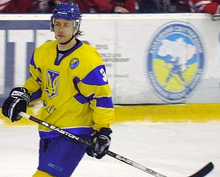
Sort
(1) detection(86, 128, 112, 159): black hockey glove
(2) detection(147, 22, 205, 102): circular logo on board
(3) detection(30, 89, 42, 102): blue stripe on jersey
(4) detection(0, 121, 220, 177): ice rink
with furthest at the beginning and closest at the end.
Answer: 1. (2) detection(147, 22, 205, 102): circular logo on board
2. (4) detection(0, 121, 220, 177): ice rink
3. (3) detection(30, 89, 42, 102): blue stripe on jersey
4. (1) detection(86, 128, 112, 159): black hockey glove

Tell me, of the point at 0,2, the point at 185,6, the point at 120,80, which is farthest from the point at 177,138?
A: the point at 0,2

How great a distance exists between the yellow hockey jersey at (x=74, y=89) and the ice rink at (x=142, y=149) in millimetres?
1060

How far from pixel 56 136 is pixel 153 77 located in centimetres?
247

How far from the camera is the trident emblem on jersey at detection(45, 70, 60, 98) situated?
9.96ft

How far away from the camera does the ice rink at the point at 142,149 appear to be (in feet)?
13.7

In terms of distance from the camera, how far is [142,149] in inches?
183

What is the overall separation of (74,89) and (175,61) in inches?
102

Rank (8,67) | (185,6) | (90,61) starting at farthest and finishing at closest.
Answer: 1. (185,6)
2. (8,67)
3. (90,61)

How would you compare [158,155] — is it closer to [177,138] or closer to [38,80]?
[177,138]

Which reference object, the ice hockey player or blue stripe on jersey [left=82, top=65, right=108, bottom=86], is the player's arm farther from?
blue stripe on jersey [left=82, top=65, right=108, bottom=86]

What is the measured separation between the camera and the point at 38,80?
125 inches

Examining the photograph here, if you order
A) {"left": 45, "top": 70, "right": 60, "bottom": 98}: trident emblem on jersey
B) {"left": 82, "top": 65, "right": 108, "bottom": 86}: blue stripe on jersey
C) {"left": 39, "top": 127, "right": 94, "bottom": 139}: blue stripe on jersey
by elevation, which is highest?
{"left": 82, "top": 65, "right": 108, "bottom": 86}: blue stripe on jersey

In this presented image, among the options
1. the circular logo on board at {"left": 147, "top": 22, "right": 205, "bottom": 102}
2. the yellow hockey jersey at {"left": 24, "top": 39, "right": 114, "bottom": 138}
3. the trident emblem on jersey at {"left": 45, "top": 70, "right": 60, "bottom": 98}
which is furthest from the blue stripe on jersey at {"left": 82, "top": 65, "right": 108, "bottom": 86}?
the circular logo on board at {"left": 147, "top": 22, "right": 205, "bottom": 102}

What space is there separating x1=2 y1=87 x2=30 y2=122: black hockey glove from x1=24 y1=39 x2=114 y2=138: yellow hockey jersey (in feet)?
0.30
